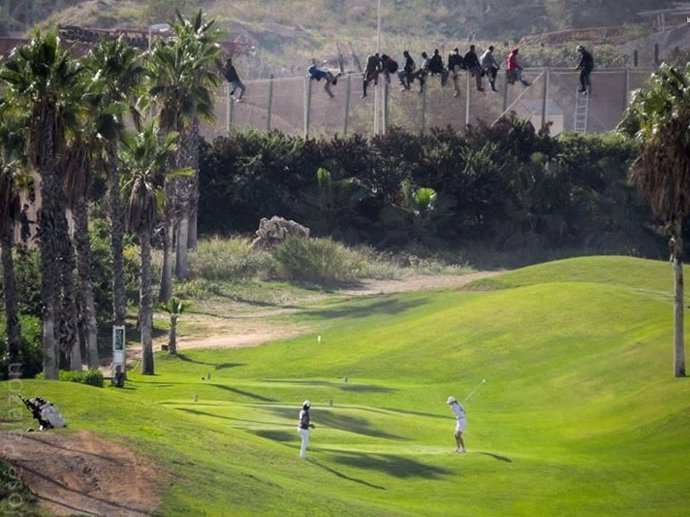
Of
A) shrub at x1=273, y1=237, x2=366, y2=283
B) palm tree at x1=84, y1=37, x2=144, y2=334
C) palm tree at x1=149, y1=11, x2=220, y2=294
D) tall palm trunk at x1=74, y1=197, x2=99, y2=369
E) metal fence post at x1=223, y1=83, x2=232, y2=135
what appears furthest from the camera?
metal fence post at x1=223, y1=83, x2=232, y2=135

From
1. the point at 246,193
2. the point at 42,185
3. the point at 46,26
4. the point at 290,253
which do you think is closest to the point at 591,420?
the point at 42,185

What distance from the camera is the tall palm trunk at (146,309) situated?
63.6 m

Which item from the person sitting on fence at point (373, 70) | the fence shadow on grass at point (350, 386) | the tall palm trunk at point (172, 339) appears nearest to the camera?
the fence shadow on grass at point (350, 386)

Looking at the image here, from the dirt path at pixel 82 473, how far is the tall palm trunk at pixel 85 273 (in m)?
26.3

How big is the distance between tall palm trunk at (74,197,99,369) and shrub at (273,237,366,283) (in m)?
25.8

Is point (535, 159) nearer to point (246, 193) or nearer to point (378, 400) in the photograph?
point (246, 193)

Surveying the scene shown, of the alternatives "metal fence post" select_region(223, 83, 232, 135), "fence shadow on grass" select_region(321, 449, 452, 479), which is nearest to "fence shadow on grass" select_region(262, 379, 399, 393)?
"fence shadow on grass" select_region(321, 449, 452, 479)

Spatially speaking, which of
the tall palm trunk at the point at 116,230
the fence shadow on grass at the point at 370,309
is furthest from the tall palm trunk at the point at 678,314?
the fence shadow on grass at the point at 370,309

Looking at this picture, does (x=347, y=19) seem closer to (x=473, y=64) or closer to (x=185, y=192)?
(x=473, y=64)

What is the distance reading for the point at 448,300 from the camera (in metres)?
75.9

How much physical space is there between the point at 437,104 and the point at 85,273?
5409 cm

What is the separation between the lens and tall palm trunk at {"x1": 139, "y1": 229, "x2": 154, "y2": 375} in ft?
209

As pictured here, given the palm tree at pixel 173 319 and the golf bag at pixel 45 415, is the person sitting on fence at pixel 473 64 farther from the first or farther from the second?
the golf bag at pixel 45 415

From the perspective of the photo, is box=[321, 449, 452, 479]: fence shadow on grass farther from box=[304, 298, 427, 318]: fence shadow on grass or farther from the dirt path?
box=[304, 298, 427, 318]: fence shadow on grass
